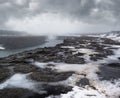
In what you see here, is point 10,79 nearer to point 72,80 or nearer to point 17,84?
point 17,84

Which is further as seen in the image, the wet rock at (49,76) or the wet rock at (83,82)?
the wet rock at (49,76)

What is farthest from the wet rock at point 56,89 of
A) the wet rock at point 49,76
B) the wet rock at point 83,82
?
the wet rock at point 49,76

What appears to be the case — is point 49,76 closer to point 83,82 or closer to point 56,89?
point 83,82

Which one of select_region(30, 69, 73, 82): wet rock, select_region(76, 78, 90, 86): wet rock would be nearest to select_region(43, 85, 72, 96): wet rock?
select_region(76, 78, 90, 86): wet rock

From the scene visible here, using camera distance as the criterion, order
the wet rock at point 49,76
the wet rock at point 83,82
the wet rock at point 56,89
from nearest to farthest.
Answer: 1. the wet rock at point 56,89
2. the wet rock at point 83,82
3. the wet rock at point 49,76

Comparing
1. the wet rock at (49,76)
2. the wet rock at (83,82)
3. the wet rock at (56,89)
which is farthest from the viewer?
the wet rock at (49,76)

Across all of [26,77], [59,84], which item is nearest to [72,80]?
[59,84]

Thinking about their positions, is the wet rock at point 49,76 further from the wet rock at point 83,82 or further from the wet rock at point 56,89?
the wet rock at point 56,89

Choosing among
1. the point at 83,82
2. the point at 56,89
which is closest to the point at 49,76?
the point at 83,82
